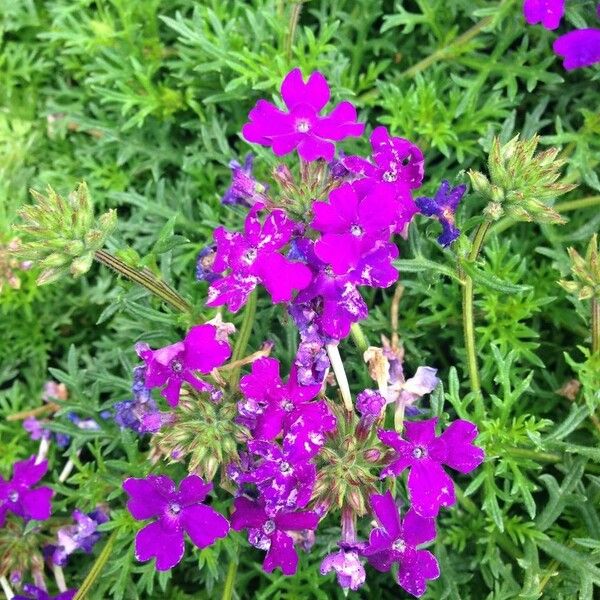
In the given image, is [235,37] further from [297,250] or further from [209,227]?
[297,250]

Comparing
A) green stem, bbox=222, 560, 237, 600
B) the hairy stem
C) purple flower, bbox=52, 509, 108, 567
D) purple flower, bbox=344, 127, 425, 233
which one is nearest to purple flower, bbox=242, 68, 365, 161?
purple flower, bbox=344, 127, 425, 233

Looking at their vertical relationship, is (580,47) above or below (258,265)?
above

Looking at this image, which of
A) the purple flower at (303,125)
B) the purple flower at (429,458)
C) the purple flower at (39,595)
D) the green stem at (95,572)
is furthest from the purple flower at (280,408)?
the purple flower at (39,595)

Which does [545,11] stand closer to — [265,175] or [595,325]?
[595,325]

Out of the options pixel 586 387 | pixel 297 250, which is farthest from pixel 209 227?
pixel 586 387

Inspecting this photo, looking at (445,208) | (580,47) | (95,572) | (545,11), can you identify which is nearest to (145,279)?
(445,208)

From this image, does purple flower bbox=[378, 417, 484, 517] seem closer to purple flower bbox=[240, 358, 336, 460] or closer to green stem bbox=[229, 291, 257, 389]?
purple flower bbox=[240, 358, 336, 460]
